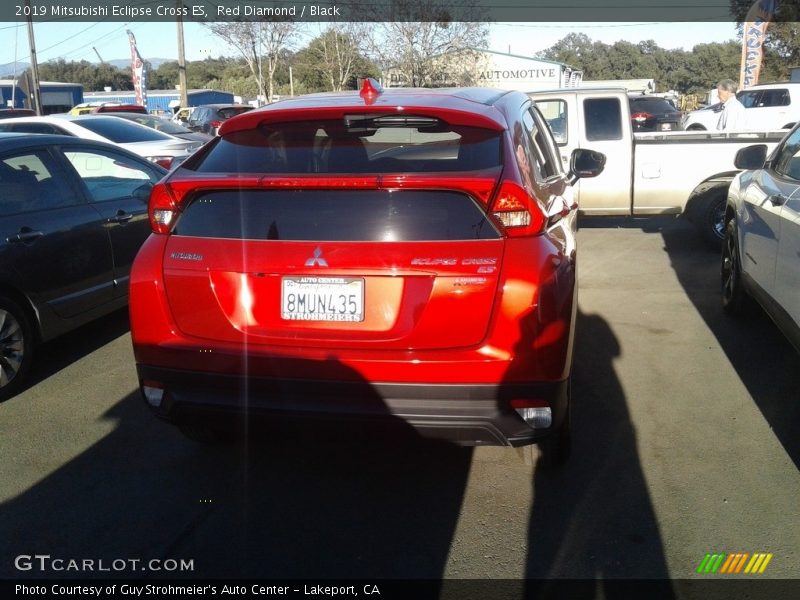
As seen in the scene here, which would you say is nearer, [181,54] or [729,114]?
[729,114]

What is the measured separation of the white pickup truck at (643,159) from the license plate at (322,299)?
606cm

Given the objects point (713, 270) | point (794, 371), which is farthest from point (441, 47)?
point (794, 371)

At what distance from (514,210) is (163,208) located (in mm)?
1506

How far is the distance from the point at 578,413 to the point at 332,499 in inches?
64.8

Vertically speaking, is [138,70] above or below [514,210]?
above

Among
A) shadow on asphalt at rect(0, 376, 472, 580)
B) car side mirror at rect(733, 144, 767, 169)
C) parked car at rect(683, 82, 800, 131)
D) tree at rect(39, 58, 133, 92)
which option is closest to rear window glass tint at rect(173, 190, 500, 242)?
shadow on asphalt at rect(0, 376, 472, 580)

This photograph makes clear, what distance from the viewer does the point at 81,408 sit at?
182 inches

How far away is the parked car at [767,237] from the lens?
4.07 meters

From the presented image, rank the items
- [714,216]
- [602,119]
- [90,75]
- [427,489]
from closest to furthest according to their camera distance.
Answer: [427,489], [714,216], [602,119], [90,75]

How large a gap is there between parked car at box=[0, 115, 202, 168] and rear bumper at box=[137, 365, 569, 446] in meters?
8.98

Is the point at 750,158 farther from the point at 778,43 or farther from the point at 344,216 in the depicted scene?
the point at 778,43

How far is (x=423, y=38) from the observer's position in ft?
111
